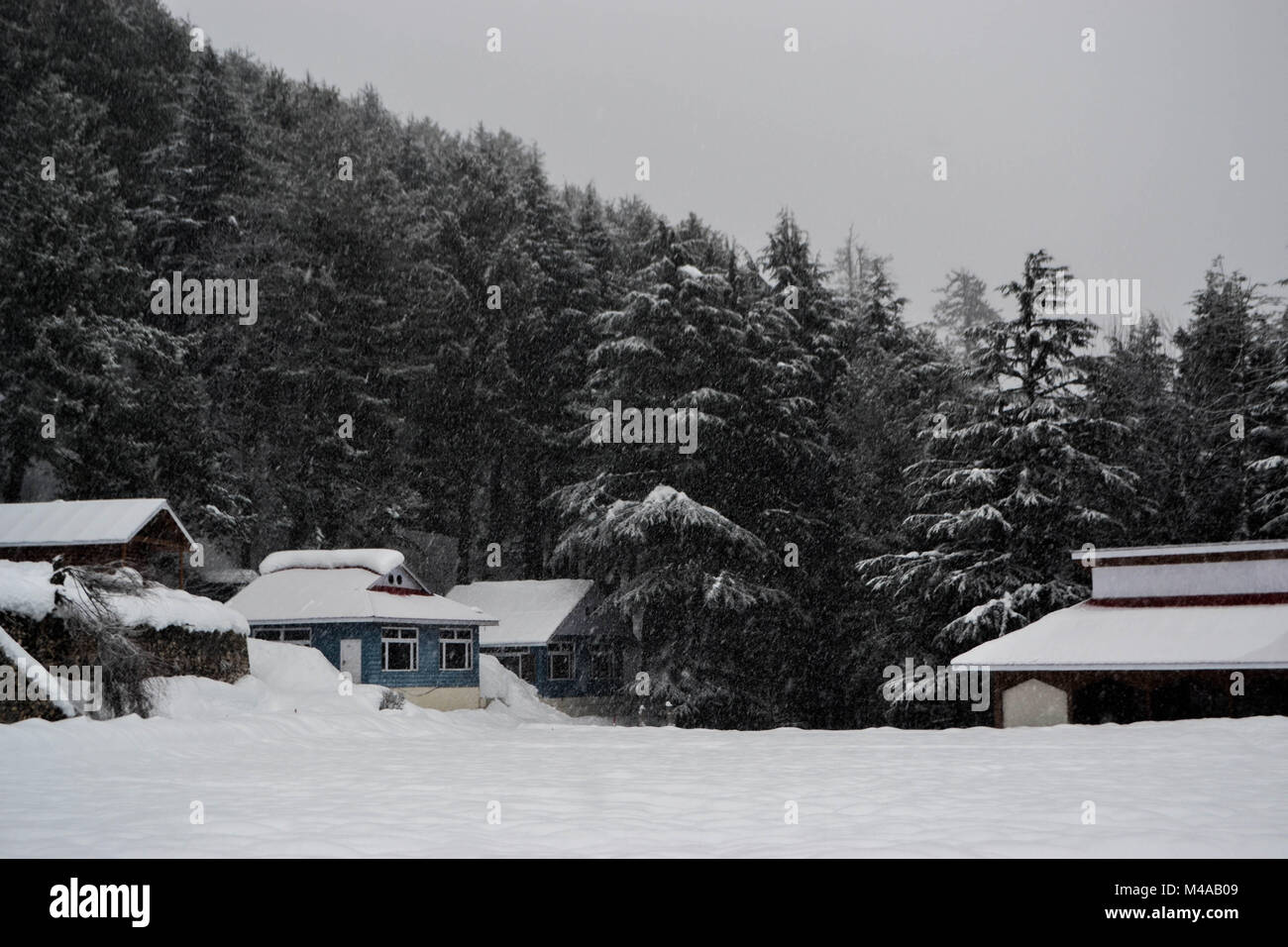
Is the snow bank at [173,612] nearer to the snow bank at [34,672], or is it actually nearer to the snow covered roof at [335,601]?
the snow bank at [34,672]

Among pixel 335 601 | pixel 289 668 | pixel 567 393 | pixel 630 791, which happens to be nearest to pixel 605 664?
pixel 567 393

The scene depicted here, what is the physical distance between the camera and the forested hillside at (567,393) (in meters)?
38.5

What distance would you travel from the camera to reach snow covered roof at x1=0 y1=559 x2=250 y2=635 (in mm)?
23047

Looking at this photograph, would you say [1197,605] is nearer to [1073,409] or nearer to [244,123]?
[1073,409]

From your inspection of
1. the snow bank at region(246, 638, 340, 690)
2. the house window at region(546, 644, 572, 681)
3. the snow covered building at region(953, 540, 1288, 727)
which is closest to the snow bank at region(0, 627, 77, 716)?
the snow bank at region(246, 638, 340, 690)

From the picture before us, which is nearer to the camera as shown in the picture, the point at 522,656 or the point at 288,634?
the point at 288,634

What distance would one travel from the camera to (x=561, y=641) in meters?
47.5

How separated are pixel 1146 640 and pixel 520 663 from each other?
24312 millimetres

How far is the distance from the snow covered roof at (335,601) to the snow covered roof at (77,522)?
5.93m

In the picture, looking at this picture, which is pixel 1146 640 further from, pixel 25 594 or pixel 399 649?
pixel 25 594

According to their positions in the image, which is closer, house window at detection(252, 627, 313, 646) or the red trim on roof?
the red trim on roof

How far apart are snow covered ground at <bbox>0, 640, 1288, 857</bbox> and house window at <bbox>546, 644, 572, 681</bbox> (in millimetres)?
20063

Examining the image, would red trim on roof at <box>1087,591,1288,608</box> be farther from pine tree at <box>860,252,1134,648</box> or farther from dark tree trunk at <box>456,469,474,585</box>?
dark tree trunk at <box>456,469,474,585</box>

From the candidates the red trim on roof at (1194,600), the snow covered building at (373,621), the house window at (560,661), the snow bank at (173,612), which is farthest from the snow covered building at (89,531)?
→ the red trim on roof at (1194,600)
